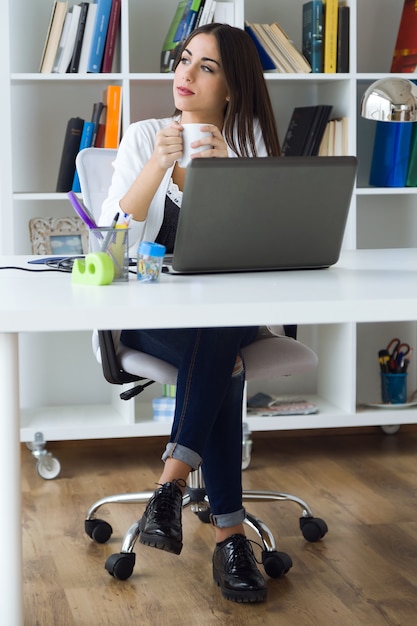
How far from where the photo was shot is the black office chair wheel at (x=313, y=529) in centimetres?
241

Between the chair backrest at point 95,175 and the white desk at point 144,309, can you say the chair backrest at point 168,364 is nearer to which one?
the chair backrest at point 95,175

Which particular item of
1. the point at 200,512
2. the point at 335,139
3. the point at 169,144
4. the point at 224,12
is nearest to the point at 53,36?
the point at 224,12

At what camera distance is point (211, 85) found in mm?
2223

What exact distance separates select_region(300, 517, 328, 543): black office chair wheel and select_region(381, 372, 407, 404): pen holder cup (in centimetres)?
111

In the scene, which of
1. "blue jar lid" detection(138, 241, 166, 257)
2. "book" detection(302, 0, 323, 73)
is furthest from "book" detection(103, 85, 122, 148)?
"blue jar lid" detection(138, 241, 166, 257)

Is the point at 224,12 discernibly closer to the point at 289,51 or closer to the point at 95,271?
the point at 289,51

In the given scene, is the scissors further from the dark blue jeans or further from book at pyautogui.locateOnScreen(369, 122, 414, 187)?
the dark blue jeans

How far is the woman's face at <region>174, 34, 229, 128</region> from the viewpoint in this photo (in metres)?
2.20

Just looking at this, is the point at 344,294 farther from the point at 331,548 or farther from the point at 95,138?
the point at 95,138

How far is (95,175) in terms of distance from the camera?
236 centimetres

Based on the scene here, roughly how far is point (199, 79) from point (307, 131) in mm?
1144

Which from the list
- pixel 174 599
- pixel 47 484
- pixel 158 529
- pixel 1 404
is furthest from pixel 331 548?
pixel 1 404

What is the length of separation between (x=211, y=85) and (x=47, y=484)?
55.9 inches

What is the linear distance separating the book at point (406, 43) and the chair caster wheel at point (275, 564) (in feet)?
6.19
